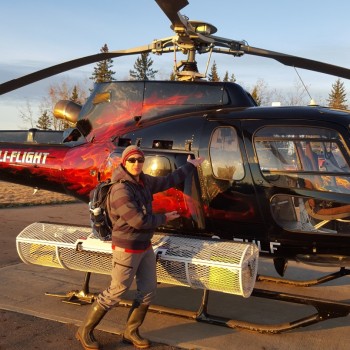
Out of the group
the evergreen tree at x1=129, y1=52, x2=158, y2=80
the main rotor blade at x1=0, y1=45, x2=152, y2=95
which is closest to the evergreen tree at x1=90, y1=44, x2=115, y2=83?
the evergreen tree at x1=129, y1=52, x2=158, y2=80

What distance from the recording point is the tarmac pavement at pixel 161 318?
A: 407 centimetres

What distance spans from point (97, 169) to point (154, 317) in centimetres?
180

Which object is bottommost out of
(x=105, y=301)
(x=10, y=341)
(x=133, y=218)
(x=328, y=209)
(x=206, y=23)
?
(x=10, y=341)

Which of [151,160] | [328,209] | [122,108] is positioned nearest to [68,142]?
[122,108]

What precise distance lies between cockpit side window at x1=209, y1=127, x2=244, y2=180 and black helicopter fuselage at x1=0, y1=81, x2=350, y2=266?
10 mm

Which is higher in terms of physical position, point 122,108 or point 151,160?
point 122,108

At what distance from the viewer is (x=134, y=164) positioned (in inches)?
149

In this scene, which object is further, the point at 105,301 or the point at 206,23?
the point at 206,23

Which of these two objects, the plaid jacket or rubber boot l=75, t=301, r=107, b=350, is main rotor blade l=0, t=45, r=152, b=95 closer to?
the plaid jacket

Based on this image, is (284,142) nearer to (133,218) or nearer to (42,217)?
(133,218)

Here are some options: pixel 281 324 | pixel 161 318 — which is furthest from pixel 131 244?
pixel 281 324

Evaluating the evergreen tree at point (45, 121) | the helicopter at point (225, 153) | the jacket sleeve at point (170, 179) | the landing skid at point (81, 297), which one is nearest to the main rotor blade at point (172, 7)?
the helicopter at point (225, 153)

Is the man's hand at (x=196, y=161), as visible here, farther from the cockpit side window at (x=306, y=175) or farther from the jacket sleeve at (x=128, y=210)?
the jacket sleeve at (x=128, y=210)

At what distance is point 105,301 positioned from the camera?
152 inches
